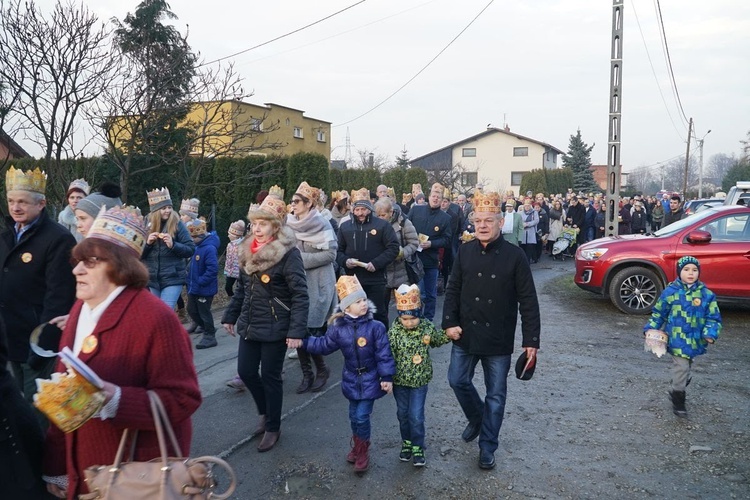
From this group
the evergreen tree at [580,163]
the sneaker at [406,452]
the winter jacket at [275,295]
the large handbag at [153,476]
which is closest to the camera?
the large handbag at [153,476]

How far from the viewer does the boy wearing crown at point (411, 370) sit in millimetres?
4609

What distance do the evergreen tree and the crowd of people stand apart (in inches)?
2045

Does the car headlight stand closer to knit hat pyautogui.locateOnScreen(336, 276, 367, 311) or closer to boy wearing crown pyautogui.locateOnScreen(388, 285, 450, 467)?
boy wearing crown pyautogui.locateOnScreen(388, 285, 450, 467)

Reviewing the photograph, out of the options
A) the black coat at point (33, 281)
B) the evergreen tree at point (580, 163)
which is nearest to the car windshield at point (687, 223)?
the black coat at point (33, 281)

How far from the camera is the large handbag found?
87.7 inches

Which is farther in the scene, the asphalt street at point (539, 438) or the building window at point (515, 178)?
the building window at point (515, 178)

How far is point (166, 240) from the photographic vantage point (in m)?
6.65

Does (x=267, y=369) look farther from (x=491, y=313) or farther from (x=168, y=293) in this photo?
(x=168, y=293)

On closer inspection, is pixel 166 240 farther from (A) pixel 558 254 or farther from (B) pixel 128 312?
(A) pixel 558 254

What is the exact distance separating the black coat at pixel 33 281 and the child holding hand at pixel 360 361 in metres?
1.76

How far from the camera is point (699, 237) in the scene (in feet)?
32.5

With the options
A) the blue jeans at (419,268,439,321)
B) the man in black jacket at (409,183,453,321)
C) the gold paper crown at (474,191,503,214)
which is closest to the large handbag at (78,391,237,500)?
the gold paper crown at (474,191,503,214)

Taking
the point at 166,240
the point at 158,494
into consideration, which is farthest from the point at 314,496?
the point at 166,240

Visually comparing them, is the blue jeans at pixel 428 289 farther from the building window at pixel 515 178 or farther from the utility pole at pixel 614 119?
the building window at pixel 515 178
